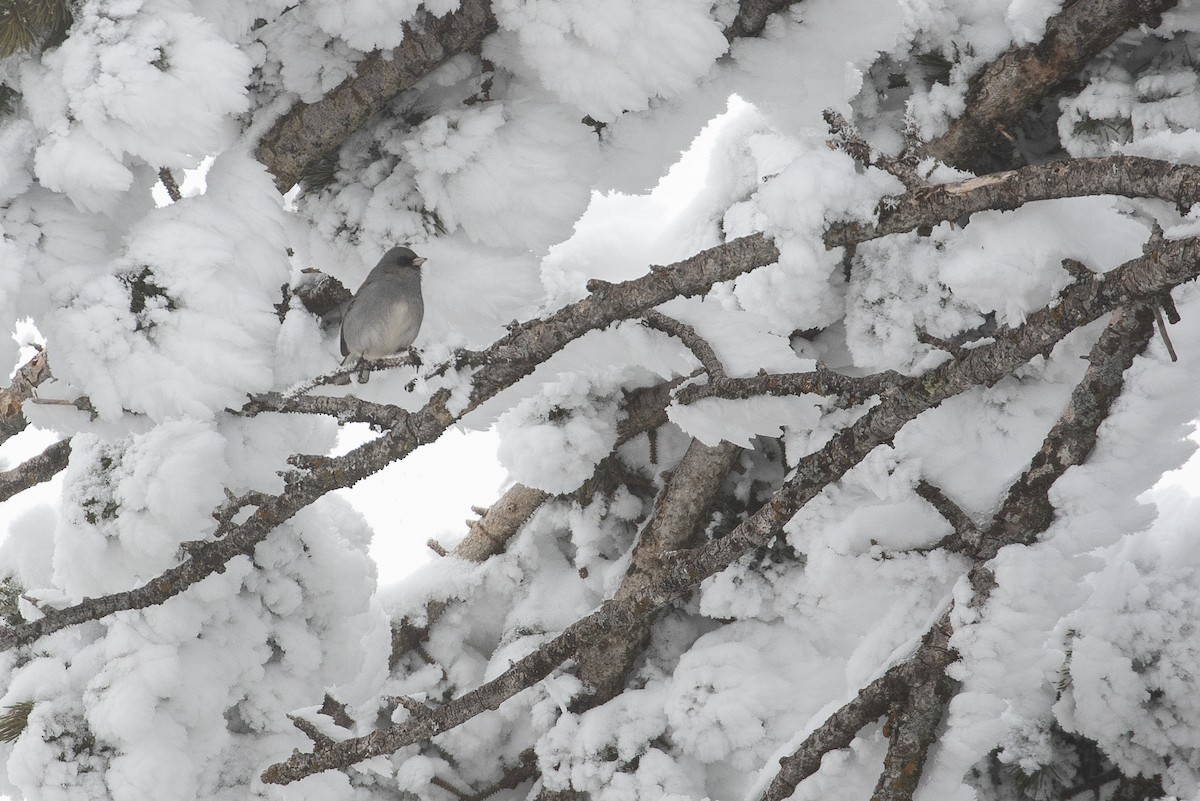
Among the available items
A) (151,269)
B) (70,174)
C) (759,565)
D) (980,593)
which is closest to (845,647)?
(759,565)

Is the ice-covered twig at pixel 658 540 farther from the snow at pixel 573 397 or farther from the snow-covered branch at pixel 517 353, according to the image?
the snow-covered branch at pixel 517 353

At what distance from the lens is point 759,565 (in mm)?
2809

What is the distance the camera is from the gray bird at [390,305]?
6.09ft

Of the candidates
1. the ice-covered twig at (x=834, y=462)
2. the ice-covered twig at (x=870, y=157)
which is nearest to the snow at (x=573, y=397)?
the ice-covered twig at (x=870, y=157)

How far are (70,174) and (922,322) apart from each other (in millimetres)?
1896

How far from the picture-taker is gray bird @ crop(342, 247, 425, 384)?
186 cm

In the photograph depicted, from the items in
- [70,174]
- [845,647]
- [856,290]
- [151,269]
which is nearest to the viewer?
[70,174]

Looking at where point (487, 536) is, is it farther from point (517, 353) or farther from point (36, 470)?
point (517, 353)

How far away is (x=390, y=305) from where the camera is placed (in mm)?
1866

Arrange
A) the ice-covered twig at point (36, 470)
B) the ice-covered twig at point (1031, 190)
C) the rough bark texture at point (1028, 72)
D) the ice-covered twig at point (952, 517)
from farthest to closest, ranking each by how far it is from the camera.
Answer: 1. the ice-covered twig at point (36, 470)
2. the rough bark texture at point (1028, 72)
3. the ice-covered twig at point (952, 517)
4. the ice-covered twig at point (1031, 190)

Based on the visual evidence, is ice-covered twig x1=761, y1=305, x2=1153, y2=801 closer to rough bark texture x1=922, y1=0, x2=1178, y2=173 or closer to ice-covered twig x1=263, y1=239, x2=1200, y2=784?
ice-covered twig x1=263, y1=239, x2=1200, y2=784

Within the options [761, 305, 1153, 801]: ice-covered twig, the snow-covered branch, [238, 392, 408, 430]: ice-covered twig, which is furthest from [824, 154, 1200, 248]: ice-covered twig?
[238, 392, 408, 430]: ice-covered twig

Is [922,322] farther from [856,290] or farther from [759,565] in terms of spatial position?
[759,565]

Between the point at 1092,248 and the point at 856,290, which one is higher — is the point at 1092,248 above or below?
above
